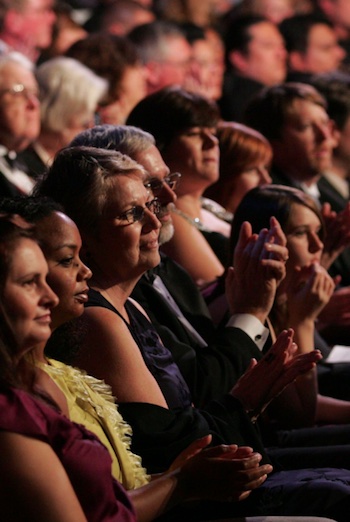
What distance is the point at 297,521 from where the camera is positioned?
2273 millimetres

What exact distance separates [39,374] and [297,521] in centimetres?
63

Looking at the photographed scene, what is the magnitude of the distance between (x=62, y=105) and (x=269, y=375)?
8.66 ft

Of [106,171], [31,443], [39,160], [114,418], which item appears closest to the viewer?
[31,443]

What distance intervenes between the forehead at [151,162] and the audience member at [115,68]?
87.2 inches

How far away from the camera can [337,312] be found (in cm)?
415

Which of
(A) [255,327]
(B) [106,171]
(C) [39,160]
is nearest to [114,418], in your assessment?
(B) [106,171]

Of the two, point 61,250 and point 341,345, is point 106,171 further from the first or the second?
point 341,345

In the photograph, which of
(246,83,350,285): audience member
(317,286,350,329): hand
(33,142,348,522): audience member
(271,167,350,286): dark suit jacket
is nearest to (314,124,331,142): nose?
(246,83,350,285): audience member

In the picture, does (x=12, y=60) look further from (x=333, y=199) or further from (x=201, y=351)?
(x=201, y=351)

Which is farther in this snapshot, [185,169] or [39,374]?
[185,169]

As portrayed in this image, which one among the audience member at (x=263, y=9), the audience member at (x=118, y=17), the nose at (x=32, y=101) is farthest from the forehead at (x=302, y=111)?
the audience member at (x=263, y=9)

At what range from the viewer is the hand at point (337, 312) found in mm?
4141

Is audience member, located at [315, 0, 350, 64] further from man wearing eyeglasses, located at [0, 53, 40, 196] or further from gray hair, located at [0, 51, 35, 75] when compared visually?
man wearing eyeglasses, located at [0, 53, 40, 196]

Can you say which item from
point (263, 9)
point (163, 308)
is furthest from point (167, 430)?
point (263, 9)
